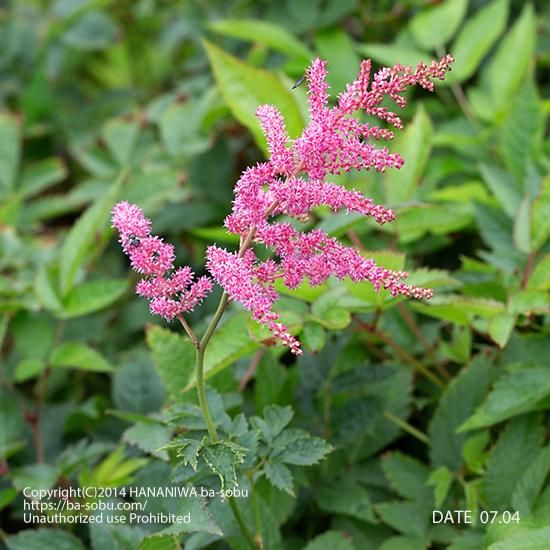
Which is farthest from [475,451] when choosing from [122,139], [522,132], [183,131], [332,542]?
[122,139]

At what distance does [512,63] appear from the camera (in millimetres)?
2355

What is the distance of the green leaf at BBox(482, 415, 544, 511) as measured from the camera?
1565mm

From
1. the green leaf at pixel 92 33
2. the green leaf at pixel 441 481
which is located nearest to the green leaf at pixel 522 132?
the green leaf at pixel 441 481

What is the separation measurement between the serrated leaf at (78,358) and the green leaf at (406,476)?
0.74 m

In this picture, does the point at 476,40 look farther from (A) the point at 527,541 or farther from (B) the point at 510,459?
(A) the point at 527,541

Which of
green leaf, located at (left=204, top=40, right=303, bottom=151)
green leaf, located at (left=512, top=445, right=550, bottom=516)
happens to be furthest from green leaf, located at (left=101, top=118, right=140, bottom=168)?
green leaf, located at (left=512, top=445, right=550, bottom=516)

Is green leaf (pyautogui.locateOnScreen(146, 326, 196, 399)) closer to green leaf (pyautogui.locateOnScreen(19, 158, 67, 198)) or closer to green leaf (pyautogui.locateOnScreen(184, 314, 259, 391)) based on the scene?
green leaf (pyautogui.locateOnScreen(184, 314, 259, 391))

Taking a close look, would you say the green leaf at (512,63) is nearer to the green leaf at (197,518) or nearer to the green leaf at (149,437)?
the green leaf at (149,437)

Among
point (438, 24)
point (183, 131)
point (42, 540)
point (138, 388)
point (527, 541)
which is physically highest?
point (438, 24)

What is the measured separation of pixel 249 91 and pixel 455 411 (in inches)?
37.6

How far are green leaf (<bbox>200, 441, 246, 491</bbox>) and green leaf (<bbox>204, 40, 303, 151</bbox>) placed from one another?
989 millimetres

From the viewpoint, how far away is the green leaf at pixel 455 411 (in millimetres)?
1713

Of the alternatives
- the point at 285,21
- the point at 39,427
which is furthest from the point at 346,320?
the point at 285,21

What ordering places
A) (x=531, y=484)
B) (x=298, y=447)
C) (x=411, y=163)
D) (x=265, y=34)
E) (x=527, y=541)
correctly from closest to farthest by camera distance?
1. (x=527, y=541)
2. (x=298, y=447)
3. (x=531, y=484)
4. (x=411, y=163)
5. (x=265, y=34)
